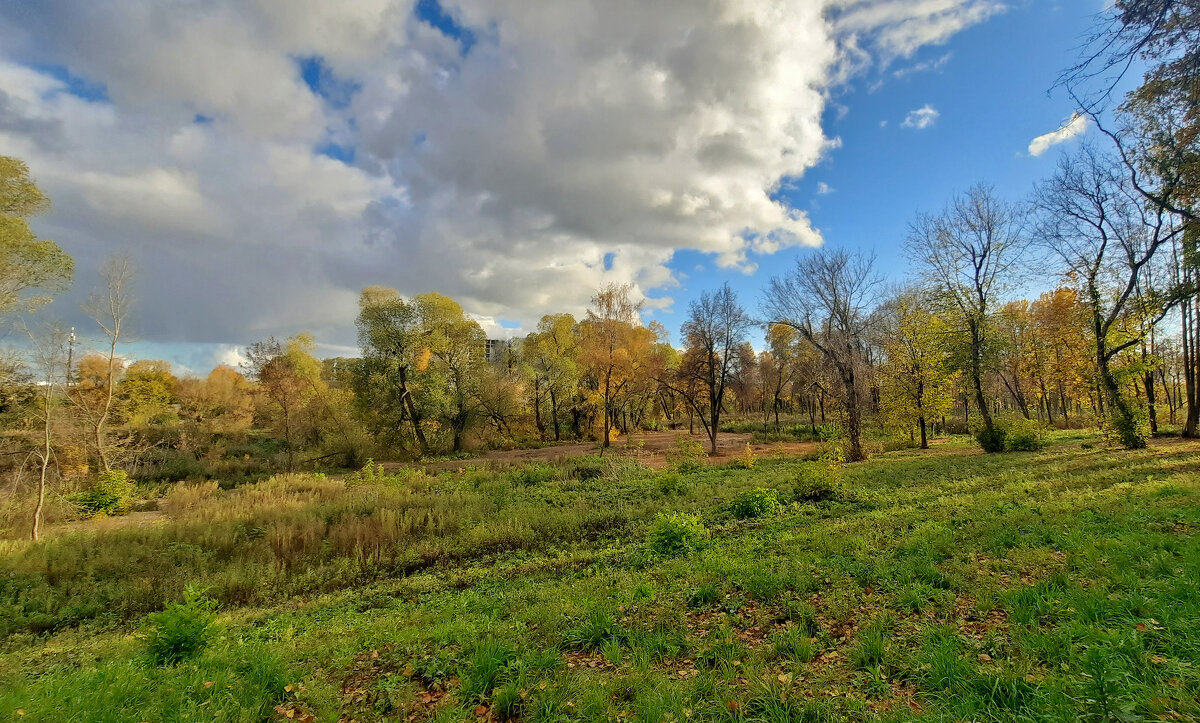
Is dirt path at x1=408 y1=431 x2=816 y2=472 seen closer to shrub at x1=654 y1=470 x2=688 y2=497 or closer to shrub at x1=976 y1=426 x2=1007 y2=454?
shrub at x1=654 y1=470 x2=688 y2=497

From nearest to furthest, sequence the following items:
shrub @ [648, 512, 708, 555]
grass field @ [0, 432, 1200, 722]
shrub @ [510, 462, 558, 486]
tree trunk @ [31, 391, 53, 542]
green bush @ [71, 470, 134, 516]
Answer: grass field @ [0, 432, 1200, 722] < shrub @ [648, 512, 708, 555] < tree trunk @ [31, 391, 53, 542] < green bush @ [71, 470, 134, 516] < shrub @ [510, 462, 558, 486]

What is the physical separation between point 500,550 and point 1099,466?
1689 centimetres

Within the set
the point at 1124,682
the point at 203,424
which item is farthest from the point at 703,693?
the point at 203,424

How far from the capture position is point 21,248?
15008 millimetres

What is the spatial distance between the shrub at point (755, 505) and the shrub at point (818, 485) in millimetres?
1090

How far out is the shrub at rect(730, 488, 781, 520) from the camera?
1109cm

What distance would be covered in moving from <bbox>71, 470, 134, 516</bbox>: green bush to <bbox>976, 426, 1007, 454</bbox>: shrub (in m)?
35.6

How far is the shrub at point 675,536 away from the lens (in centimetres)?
871

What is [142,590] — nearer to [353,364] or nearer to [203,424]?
[353,364]

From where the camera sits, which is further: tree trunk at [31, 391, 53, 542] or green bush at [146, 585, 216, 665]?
tree trunk at [31, 391, 53, 542]

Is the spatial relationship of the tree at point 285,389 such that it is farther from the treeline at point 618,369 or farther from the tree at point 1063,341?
the tree at point 1063,341

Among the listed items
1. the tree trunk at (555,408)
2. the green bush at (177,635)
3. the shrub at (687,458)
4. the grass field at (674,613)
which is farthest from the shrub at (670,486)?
the tree trunk at (555,408)

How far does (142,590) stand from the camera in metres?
A: 8.88

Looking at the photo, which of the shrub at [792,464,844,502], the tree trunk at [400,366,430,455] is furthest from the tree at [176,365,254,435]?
the shrub at [792,464,844,502]
